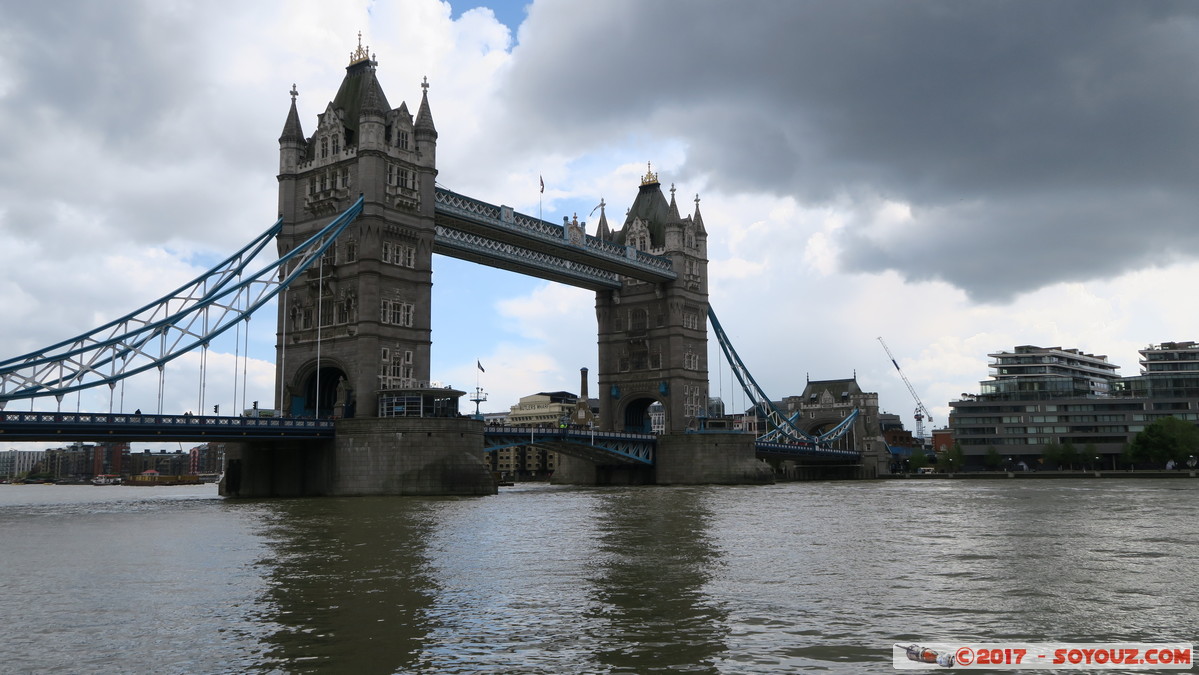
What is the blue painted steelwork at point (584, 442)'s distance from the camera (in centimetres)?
8212

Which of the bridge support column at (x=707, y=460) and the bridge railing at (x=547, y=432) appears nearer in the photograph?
the bridge railing at (x=547, y=432)

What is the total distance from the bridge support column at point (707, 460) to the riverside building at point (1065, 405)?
70.5 metres

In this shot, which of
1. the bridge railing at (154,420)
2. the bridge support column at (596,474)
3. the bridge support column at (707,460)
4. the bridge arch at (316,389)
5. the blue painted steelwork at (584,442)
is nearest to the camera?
the bridge railing at (154,420)

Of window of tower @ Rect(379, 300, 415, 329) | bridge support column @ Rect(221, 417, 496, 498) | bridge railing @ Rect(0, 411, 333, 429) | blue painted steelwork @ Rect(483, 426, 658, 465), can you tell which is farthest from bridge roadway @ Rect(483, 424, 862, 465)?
bridge railing @ Rect(0, 411, 333, 429)

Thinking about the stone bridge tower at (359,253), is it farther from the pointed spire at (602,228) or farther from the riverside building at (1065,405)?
the riverside building at (1065,405)

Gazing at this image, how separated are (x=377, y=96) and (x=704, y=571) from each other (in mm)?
61850

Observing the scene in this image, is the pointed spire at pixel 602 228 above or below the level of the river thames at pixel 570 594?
above

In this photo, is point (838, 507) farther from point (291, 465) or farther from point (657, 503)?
point (291, 465)

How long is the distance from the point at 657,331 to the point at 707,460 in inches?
708

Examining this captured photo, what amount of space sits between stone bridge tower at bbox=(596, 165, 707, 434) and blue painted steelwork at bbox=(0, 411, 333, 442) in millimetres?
49984

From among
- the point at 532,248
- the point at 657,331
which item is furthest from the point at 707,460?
the point at 532,248

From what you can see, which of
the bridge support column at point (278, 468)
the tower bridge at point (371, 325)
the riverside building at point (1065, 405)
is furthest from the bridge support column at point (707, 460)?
the riverside building at point (1065, 405)

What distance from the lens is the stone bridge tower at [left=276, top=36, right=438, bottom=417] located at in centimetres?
7331

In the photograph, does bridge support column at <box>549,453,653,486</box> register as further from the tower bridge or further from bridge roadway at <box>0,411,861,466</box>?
bridge roadway at <box>0,411,861,466</box>
